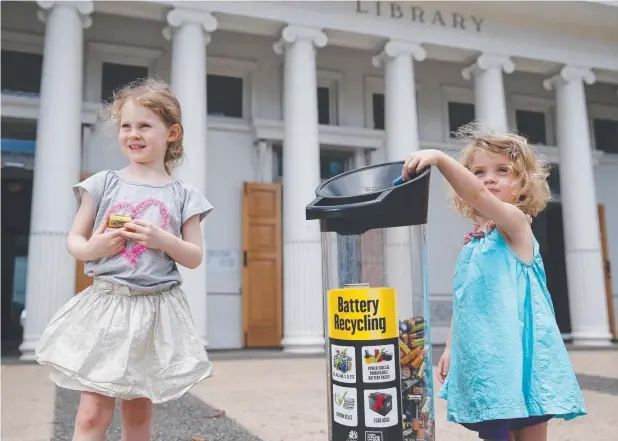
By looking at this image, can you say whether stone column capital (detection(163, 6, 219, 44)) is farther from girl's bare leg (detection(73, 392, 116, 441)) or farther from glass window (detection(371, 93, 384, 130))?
girl's bare leg (detection(73, 392, 116, 441))

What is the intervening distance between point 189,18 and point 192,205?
7559 mm

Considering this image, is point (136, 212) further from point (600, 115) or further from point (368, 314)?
point (600, 115)

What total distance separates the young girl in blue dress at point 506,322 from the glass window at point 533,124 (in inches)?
494

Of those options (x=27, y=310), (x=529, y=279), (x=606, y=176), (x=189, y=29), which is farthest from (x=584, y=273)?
(x=529, y=279)

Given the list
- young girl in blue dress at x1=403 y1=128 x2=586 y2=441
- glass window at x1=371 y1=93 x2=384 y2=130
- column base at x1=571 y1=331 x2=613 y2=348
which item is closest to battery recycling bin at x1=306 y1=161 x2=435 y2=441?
young girl in blue dress at x1=403 y1=128 x2=586 y2=441

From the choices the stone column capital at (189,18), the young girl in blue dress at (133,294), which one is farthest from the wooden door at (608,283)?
the young girl in blue dress at (133,294)

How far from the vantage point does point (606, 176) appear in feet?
46.6

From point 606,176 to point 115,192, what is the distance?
14550 mm

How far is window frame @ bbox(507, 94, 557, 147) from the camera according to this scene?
13461 millimetres

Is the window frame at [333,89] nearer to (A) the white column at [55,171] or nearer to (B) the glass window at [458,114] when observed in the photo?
(B) the glass window at [458,114]

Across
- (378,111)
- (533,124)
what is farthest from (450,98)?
(533,124)

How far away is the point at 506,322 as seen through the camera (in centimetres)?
178

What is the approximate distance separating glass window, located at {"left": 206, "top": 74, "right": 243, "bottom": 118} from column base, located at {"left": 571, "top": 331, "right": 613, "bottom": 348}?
298 inches

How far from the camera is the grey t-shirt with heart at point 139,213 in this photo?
73.0 inches
